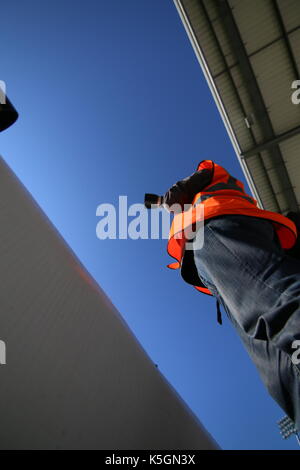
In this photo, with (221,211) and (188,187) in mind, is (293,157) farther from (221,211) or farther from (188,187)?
(221,211)

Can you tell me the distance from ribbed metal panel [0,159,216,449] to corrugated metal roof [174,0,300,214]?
3170 mm

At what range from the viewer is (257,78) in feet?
11.0

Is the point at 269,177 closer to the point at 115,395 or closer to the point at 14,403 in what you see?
the point at 115,395

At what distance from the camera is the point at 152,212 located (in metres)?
2.43

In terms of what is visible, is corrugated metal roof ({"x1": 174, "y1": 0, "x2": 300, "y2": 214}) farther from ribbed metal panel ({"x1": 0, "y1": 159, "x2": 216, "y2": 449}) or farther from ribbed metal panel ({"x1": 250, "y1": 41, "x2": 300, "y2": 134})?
ribbed metal panel ({"x1": 0, "y1": 159, "x2": 216, "y2": 449})

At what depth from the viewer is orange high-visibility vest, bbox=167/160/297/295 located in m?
1.08

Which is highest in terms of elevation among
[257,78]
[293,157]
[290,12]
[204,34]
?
[204,34]

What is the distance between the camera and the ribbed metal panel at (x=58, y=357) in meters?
0.82

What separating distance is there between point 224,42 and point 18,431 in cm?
407

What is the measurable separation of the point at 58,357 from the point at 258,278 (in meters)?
0.77

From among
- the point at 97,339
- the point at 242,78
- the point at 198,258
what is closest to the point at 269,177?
the point at 242,78

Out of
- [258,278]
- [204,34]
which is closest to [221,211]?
[258,278]

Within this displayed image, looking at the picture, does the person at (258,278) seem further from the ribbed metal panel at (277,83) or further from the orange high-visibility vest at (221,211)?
the ribbed metal panel at (277,83)

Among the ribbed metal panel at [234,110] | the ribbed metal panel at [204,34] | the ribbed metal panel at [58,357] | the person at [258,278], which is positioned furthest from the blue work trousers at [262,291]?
the ribbed metal panel at [204,34]
